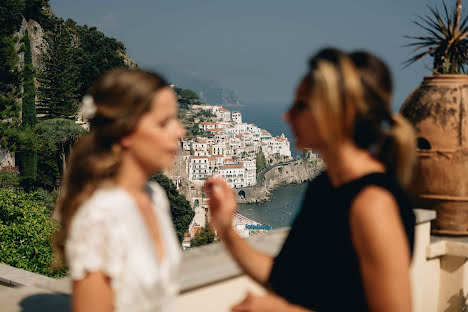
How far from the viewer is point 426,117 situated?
9.57 feet

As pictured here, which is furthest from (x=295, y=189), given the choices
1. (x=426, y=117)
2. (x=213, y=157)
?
(x=426, y=117)

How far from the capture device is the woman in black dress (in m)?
0.81

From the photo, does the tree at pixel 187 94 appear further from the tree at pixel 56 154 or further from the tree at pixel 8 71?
the tree at pixel 8 71

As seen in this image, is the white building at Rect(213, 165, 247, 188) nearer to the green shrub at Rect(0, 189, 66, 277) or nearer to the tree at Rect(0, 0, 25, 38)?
the tree at Rect(0, 0, 25, 38)

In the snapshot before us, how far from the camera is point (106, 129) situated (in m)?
0.97

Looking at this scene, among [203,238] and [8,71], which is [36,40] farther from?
[203,238]

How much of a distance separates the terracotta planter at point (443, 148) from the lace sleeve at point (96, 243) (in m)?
2.36

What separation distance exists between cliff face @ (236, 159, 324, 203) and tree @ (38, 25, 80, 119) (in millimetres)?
46970

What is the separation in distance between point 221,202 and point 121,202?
0.28 m

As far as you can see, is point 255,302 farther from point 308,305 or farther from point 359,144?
point 359,144

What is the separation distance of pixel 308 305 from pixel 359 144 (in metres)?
0.32

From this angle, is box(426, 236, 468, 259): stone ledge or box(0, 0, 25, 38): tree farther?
box(0, 0, 25, 38): tree

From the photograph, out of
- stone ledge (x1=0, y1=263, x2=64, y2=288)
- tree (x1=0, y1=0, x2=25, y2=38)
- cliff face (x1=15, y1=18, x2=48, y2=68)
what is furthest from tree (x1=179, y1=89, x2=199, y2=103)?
stone ledge (x1=0, y1=263, x2=64, y2=288)

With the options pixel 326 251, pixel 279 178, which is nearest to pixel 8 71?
pixel 326 251
